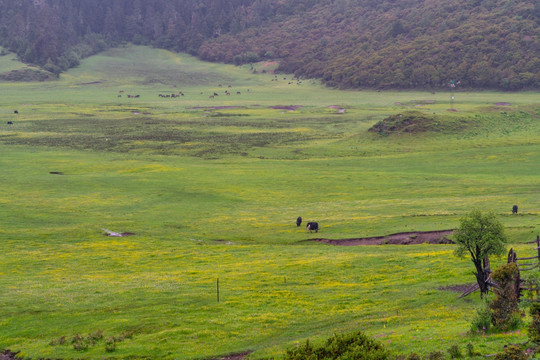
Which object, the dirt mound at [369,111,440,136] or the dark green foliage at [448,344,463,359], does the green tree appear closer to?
the dark green foliage at [448,344,463,359]

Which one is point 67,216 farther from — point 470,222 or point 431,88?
point 431,88

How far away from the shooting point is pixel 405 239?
46750mm

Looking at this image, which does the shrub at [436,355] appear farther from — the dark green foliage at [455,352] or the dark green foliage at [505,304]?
the dark green foliage at [505,304]

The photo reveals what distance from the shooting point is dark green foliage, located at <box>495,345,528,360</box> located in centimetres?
1853

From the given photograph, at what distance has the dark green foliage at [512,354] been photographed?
18.5 metres

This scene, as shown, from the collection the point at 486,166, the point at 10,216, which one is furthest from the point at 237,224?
the point at 486,166

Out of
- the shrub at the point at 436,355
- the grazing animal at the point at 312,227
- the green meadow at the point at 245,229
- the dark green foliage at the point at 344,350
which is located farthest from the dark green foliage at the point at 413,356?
the grazing animal at the point at 312,227

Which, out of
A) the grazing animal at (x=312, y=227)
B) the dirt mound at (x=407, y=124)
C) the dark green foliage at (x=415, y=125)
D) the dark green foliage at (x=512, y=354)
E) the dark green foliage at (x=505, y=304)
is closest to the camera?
the dark green foliage at (x=512, y=354)

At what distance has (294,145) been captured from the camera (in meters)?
112

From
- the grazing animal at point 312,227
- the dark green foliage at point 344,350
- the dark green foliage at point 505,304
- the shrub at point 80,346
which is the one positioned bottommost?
the shrub at point 80,346

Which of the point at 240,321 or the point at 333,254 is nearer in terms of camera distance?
the point at 240,321

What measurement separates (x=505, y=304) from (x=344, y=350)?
7334 mm

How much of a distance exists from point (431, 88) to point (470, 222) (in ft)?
572

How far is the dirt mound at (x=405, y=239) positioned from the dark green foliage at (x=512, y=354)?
2633 centimetres
